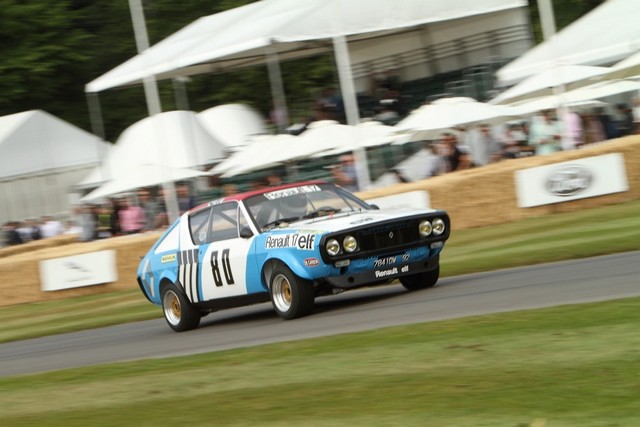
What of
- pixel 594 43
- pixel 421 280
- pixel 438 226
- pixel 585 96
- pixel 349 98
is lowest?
pixel 421 280

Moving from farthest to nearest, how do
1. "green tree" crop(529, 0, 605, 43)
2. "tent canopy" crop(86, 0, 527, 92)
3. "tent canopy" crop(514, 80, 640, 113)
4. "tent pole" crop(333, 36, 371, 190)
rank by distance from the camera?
1. "green tree" crop(529, 0, 605, 43)
2. "tent canopy" crop(86, 0, 527, 92)
3. "tent pole" crop(333, 36, 371, 190)
4. "tent canopy" crop(514, 80, 640, 113)

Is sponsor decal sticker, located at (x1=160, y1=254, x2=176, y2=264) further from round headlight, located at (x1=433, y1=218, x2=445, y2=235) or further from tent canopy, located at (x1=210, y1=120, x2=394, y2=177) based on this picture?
tent canopy, located at (x1=210, y1=120, x2=394, y2=177)

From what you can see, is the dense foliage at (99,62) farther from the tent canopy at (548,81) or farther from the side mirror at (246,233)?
the side mirror at (246,233)

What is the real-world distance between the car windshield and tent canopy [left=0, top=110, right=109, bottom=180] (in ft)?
83.5

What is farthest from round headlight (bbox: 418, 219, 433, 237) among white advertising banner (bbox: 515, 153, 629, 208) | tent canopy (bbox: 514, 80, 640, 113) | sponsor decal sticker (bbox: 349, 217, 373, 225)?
tent canopy (bbox: 514, 80, 640, 113)

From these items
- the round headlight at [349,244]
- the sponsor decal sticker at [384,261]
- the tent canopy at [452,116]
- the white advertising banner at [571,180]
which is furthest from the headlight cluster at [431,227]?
the tent canopy at [452,116]

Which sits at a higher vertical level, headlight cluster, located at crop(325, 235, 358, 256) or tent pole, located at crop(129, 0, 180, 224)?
tent pole, located at crop(129, 0, 180, 224)

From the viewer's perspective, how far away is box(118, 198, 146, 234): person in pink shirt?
2598 cm

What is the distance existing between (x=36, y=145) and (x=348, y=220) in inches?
1059

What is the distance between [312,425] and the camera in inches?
265

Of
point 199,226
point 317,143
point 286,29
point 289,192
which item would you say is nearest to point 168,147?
point 286,29

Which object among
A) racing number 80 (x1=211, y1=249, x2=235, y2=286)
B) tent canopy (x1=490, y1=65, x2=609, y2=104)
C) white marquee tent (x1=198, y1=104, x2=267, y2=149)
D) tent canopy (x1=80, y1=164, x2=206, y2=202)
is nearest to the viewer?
racing number 80 (x1=211, y1=249, x2=235, y2=286)

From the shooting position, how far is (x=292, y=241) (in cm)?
1191

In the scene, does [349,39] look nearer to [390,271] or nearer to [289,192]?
[289,192]
